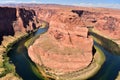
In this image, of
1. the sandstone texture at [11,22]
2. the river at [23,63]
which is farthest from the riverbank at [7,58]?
the sandstone texture at [11,22]

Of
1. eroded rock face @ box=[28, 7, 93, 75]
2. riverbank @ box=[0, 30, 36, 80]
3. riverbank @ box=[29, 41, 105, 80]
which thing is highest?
eroded rock face @ box=[28, 7, 93, 75]

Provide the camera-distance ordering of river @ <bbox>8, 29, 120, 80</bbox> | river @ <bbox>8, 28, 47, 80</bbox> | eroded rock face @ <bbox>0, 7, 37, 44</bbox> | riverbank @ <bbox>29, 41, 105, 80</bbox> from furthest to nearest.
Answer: eroded rock face @ <bbox>0, 7, 37, 44</bbox>
river @ <bbox>8, 29, 120, 80</bbox>
river @ <bbox>8, 28, 47, 80</bbox>
riverbank @ <bbox>29, 41, 105, 80</bbox>

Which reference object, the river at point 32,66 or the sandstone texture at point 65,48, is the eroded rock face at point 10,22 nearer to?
the river at point 32,66

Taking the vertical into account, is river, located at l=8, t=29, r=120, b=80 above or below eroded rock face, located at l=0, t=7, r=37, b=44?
below

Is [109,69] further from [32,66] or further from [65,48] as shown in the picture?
[32,66]

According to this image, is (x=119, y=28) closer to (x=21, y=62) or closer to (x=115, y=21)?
(x=115, y=21)

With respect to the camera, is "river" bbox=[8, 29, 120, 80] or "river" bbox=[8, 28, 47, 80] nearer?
"river" bbox=[8, 28, 47, 80]

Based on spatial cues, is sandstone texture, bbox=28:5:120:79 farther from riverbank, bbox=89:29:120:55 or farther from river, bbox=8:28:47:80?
riverbank, bbox=89:29:120:55

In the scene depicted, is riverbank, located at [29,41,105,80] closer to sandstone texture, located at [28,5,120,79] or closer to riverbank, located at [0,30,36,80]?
sandstone texture, located at [28,5,120,79]

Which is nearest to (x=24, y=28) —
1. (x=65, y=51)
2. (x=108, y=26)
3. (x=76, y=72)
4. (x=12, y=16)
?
(x=12, y=16)

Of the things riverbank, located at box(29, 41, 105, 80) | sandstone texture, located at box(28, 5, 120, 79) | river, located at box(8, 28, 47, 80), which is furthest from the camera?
sandstone texture, located at box(28, 5, 120, 79)

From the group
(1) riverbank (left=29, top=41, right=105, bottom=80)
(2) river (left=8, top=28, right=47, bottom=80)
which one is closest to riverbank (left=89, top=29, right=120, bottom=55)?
(1) riverbank (left=29, top=41, right=105, bottom=80)
